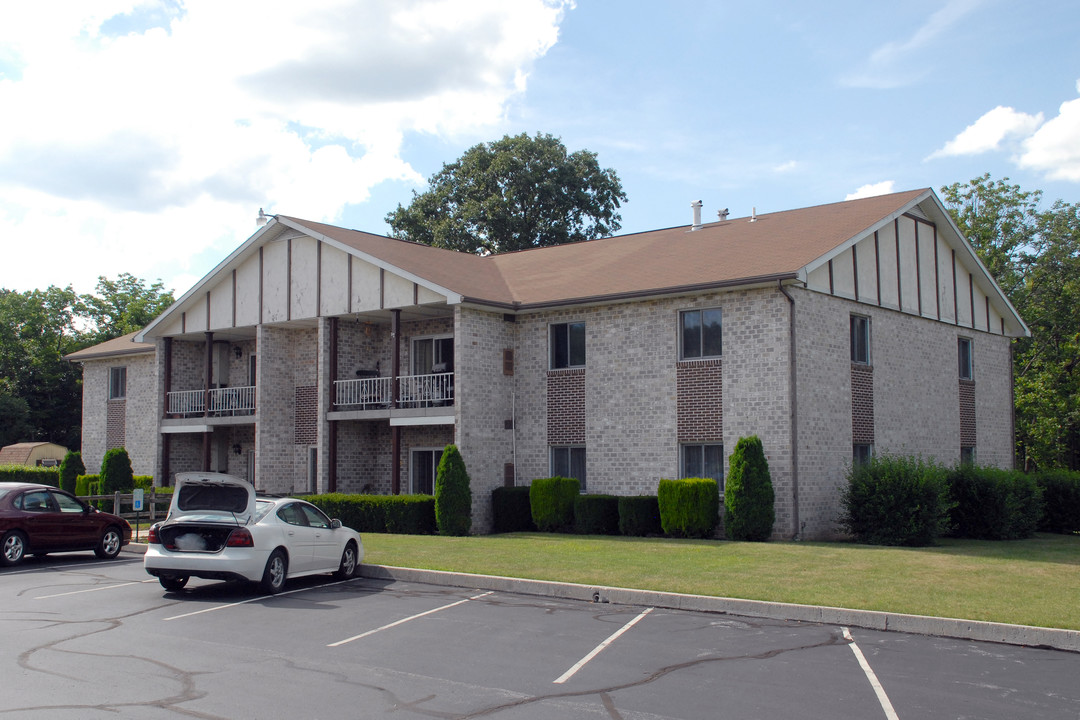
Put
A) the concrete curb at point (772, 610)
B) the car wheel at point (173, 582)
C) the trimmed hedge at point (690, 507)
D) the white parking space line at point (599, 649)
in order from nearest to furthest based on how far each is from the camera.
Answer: the white parking space line at point (599, 649), the concrete curb at point (772, 610), the car wheel at point (173, 582), the trimmed hedge at point (690, 507)

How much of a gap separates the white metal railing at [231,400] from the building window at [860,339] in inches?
693

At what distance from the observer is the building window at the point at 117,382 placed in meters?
37.0

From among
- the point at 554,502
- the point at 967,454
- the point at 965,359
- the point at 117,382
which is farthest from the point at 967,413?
the point at 117,382

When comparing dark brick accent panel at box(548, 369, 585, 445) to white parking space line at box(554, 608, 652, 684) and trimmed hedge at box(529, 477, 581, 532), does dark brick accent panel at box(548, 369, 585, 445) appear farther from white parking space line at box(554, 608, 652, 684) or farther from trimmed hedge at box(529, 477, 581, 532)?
white parking space line at box(554, 608, 652, 684)

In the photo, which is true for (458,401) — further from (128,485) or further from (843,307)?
(128,485)

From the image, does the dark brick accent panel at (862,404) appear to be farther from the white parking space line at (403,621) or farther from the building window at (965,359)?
the white parking space line at (403,621)

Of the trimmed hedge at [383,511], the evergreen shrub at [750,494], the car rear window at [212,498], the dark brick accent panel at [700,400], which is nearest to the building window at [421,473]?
the trimmed hedge at [383,511]

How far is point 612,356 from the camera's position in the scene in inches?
948

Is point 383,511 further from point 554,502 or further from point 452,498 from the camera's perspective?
point 554,502

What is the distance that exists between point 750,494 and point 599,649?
11278 millimetres

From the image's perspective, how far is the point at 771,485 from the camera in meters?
21.0

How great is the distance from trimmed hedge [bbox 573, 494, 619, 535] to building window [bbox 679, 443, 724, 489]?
179 cm

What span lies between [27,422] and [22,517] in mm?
40996

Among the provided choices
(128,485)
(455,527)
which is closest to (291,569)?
(455,527)
